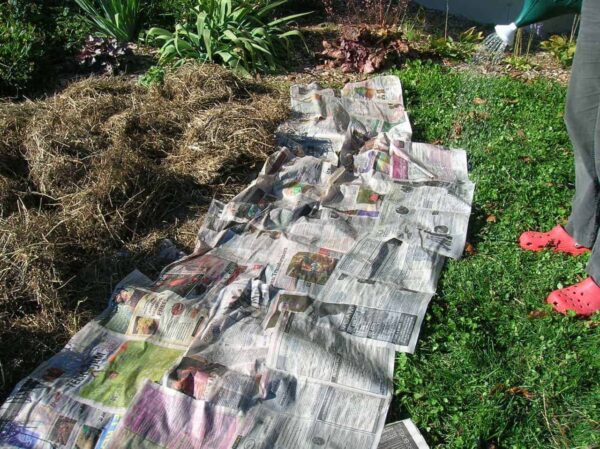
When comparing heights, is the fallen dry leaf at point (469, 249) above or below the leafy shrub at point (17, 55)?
below

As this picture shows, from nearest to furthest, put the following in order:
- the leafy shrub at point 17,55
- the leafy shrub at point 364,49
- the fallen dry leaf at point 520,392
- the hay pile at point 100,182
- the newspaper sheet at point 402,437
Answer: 1. the newspaper sheet at point 402,437
2. the fallen dry leaf at point 520,392
3. the hay pile at point 100,182
4. the leafy shrub at point 17,55
5. the leafy shrub at point 364,49

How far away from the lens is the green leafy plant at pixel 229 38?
530 cm

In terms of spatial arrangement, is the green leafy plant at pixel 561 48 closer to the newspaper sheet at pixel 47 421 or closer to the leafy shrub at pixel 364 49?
the leafy shrub at pixel 364 49

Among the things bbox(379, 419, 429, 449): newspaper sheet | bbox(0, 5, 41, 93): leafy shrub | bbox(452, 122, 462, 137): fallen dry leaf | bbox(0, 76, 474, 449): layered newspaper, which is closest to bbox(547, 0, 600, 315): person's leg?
bbox(0, 76, 474, 449): layered newspaper

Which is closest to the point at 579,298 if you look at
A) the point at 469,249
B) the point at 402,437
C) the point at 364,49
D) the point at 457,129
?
the point at 469,249

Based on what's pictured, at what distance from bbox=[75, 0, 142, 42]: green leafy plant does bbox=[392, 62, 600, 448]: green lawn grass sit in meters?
3.54

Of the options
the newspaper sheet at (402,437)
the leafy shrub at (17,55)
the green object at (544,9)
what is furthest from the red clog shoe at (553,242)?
the leafy shrub at (17,55)

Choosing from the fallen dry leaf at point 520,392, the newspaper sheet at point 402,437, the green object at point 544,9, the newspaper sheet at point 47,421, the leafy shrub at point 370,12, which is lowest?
the newspaper sheet at point 47,421

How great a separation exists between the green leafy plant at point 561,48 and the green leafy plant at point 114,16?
391 cm

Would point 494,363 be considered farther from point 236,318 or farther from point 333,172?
point 333,172

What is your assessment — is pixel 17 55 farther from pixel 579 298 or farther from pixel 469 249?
pixel 579 298

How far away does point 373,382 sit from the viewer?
234 cm

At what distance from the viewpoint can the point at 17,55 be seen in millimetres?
5027

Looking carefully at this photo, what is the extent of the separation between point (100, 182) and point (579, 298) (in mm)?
2521
